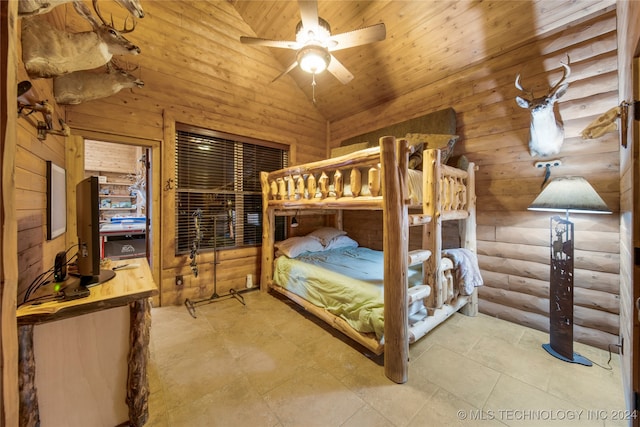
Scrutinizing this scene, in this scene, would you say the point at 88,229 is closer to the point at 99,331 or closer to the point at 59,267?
the point at 59,267

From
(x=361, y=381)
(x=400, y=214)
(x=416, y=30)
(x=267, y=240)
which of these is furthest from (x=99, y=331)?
(x=416, y=30)

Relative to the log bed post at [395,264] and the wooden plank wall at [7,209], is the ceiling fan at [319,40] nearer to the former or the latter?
the log bed post at [395,264]

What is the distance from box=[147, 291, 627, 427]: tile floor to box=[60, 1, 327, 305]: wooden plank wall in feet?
3.43

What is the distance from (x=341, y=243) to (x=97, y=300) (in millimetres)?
3064

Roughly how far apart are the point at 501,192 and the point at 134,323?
351cm

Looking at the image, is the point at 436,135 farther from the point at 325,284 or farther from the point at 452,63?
the point at 325,284

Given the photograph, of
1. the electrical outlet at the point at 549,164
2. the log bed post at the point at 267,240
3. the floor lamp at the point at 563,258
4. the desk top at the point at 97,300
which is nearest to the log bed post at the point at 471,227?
the electrical outlet at the point at 549,164

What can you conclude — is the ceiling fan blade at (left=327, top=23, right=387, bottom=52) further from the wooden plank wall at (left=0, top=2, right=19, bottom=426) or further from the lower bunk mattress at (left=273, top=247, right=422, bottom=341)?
the lower bunk mattress at (left=273, top=247, right=422, bottom=341)

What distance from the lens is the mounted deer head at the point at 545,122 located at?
6.88ft

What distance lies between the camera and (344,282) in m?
2.31

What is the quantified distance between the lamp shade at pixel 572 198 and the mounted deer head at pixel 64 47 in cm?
353

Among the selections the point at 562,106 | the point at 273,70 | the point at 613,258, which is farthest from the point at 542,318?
the point at 273,70

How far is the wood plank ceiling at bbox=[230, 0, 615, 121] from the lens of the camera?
89.3 inches

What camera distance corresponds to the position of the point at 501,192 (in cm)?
268
